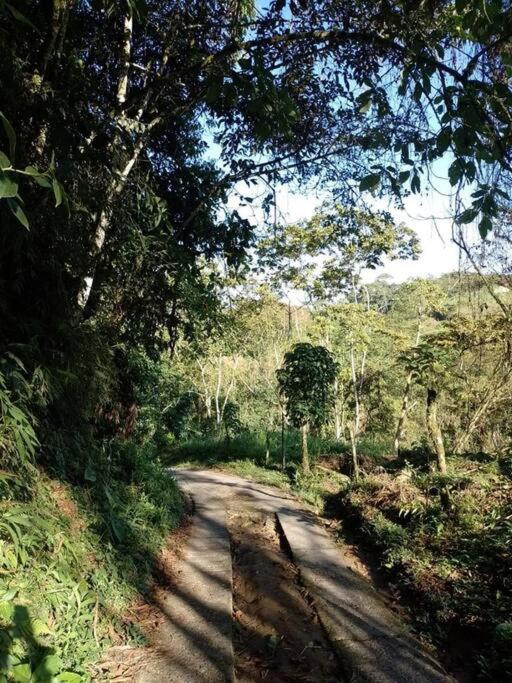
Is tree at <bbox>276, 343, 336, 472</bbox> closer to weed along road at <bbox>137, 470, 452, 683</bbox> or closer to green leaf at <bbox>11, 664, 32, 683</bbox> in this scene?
weed along road at <bbox>137, 470, 452, 683</bbox>

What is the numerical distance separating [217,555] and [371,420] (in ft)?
51.7

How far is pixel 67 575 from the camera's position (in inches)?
124

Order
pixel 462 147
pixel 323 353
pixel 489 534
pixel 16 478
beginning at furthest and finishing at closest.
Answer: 1. pixel 323 353
2. pixel 489 534
3. pixel 16 478
4. pixel 462 147

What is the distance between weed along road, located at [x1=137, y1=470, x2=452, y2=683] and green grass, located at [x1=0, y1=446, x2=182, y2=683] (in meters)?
0.42

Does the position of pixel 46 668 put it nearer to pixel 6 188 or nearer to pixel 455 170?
pixel 6 188

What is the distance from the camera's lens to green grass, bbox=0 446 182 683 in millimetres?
2418

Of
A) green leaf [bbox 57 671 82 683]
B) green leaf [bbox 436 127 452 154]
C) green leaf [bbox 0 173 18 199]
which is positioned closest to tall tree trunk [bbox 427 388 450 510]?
green leaf [bbox 57 671 82 683]

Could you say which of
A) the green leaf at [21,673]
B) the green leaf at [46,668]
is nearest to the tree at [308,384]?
the green leaf at [46,668]

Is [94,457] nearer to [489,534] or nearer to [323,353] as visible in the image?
[489,534]

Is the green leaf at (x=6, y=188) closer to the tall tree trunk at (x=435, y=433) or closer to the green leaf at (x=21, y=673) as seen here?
the green leaf at (x=21, y=673)

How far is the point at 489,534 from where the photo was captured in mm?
4719

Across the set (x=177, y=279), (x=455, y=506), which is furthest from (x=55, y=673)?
(x=455, y=506)

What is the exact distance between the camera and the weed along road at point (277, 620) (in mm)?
3135

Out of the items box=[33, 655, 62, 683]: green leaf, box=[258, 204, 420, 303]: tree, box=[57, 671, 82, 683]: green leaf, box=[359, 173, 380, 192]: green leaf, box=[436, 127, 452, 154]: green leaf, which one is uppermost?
box=[258, 204, 420, 303]: tree
